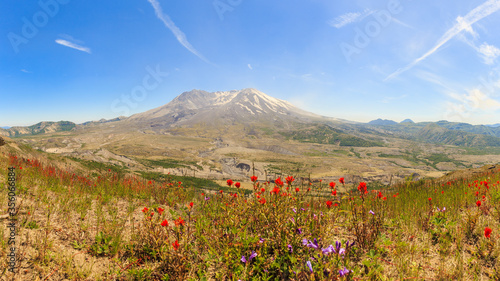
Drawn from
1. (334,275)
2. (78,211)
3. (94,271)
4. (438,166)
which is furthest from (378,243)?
(438,166)

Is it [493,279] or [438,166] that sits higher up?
[493,279]

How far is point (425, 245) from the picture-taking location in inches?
126

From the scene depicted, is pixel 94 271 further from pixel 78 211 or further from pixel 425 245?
pixel 425 245

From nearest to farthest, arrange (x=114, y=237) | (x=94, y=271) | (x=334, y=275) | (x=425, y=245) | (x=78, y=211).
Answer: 1. (x=334, y=275)
2. (x=94, y=271)
3. (x=425, y=245)
4. (x=114, y=237)
5. (x=78, y=211)

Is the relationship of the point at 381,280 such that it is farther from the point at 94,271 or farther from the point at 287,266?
the point at 94,271

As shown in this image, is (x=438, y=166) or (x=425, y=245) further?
(x=438, y=166)

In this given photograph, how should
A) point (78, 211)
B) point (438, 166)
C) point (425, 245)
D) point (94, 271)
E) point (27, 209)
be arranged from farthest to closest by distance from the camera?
1. point (438, 166)
2. point (78, 211)
3. point (27, 209)
4. point (425, 245)
5. point (94, 271)

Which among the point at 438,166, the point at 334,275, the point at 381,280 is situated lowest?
the point at 438,166

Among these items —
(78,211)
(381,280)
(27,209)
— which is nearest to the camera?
(381,280)

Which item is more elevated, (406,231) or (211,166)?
(406,231)

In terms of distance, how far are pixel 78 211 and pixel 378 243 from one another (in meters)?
6.38

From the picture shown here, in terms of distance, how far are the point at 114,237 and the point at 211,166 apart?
97141 mm

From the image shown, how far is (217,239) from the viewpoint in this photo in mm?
3365

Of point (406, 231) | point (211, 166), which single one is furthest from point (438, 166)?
point (406, 231)
